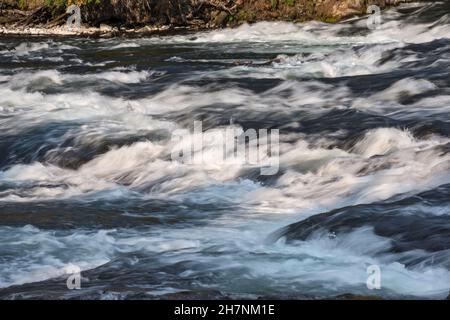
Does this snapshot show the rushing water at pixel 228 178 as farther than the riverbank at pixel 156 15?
No

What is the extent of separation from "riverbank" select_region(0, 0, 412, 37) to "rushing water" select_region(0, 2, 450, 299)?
5129 mm

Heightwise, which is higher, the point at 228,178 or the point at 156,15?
the point at 156,15

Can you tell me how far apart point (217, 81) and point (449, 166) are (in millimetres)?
5701

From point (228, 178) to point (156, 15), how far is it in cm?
1390

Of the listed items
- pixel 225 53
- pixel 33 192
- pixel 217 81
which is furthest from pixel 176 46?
pixel 33 192

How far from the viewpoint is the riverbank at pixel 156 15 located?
71.0 feet

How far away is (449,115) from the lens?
10133 millimetres

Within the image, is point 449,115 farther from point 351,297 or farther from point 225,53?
point 225,53

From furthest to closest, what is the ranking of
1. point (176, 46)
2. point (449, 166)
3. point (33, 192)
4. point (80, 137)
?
1. point (176, 46)
2. point (80, 137)
3. point (33, 192)
4. point (449, 166)

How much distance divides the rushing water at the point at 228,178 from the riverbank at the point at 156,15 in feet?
16.8

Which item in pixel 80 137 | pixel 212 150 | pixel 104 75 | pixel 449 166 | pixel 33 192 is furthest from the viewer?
pixel 104 75

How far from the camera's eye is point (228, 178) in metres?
8.88

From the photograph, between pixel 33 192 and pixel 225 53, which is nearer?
pixel 33 192
